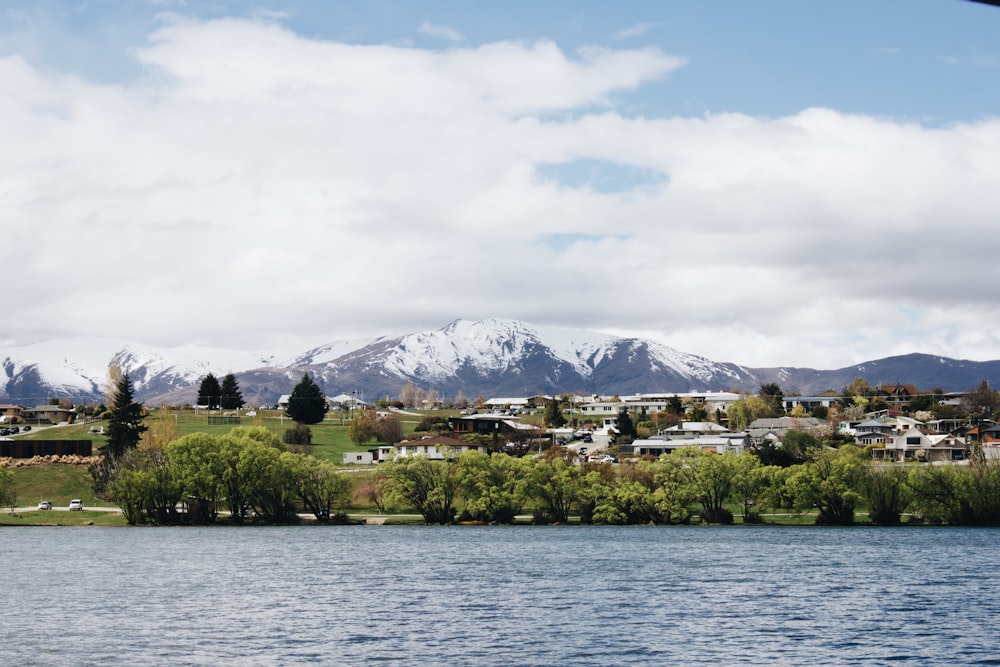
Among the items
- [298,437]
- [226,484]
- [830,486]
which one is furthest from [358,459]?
[830,486]

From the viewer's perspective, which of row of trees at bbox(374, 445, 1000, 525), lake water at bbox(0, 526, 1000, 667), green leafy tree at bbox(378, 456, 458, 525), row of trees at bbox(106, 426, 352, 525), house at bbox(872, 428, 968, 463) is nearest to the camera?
lake water at bbox(0, 526, 1000, 667)

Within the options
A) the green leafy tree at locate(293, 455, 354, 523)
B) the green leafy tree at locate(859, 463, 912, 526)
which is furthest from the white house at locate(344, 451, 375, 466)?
the green leafy tree at locate(859, 463, 912, 526)

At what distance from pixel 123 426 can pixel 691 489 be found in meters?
83.0

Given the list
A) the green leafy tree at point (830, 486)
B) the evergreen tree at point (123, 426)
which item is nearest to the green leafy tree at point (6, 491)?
the evergreen tree at point (123, 426)

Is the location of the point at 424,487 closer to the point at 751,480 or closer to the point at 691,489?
the point at 691,489

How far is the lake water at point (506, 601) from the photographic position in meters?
51.6

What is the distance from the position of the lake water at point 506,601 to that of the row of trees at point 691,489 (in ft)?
46.3

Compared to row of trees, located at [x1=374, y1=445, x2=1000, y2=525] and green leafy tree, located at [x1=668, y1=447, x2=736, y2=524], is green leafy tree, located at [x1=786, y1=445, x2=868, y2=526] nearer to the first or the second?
row of trees, located at [x1=374, y1=445, x2=1000, y2=525]

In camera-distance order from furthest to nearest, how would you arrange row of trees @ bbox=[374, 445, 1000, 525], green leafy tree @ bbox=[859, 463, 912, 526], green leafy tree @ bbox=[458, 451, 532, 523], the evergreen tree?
the evergreen tree
green leafy tree @ bbox=[458, 451, 532, 523]
green leafy tree @ bbox=[859, 463, 912, 526]
row of trees @ bbox=[374, 445, 1000, 525]

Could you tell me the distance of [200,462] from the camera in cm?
13838

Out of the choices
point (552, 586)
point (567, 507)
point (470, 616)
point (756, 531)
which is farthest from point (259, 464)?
point (470, 616)

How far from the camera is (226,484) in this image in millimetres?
138625

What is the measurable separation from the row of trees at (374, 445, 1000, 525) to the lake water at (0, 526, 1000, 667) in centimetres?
1410

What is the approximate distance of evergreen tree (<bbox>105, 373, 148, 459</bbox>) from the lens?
536 ft
